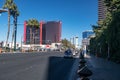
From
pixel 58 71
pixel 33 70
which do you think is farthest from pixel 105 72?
pixel 33 70

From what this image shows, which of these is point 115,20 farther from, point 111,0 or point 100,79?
point 100,79

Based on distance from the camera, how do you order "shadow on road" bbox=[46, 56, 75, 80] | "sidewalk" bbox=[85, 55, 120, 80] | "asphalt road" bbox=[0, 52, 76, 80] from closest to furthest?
"asphalt road" bbox=[0, 52, 76, 80] → "shadow on road" bbox=[46, 56, 75, 80] → "sidewalk" bbox=[85, 55, 120, 80]

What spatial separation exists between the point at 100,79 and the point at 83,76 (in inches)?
434

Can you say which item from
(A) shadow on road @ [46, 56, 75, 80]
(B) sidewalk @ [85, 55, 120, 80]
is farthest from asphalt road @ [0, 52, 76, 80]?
(B) sidewalk @ [85, 55, 120, 80]

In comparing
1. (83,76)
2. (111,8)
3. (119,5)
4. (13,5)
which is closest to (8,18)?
(13,5)

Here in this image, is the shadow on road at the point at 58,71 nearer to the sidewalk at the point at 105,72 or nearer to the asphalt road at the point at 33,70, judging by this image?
the asphalt road at the point at 33,70

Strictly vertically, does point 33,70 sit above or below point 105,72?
above

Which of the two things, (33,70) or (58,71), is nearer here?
(33,70)

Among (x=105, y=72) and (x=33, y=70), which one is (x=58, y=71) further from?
(x=105, y=72)

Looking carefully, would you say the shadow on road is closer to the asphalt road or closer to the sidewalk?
the asphalt road

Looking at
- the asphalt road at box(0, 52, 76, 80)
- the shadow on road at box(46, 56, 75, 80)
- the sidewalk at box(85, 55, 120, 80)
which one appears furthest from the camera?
the sidewalk at box(85, 55, 120, 80)

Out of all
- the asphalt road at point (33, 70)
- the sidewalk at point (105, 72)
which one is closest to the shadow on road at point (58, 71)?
the asphalt road at point (33, 70)

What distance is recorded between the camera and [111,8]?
154ft

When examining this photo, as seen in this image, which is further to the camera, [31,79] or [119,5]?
[119,5]
